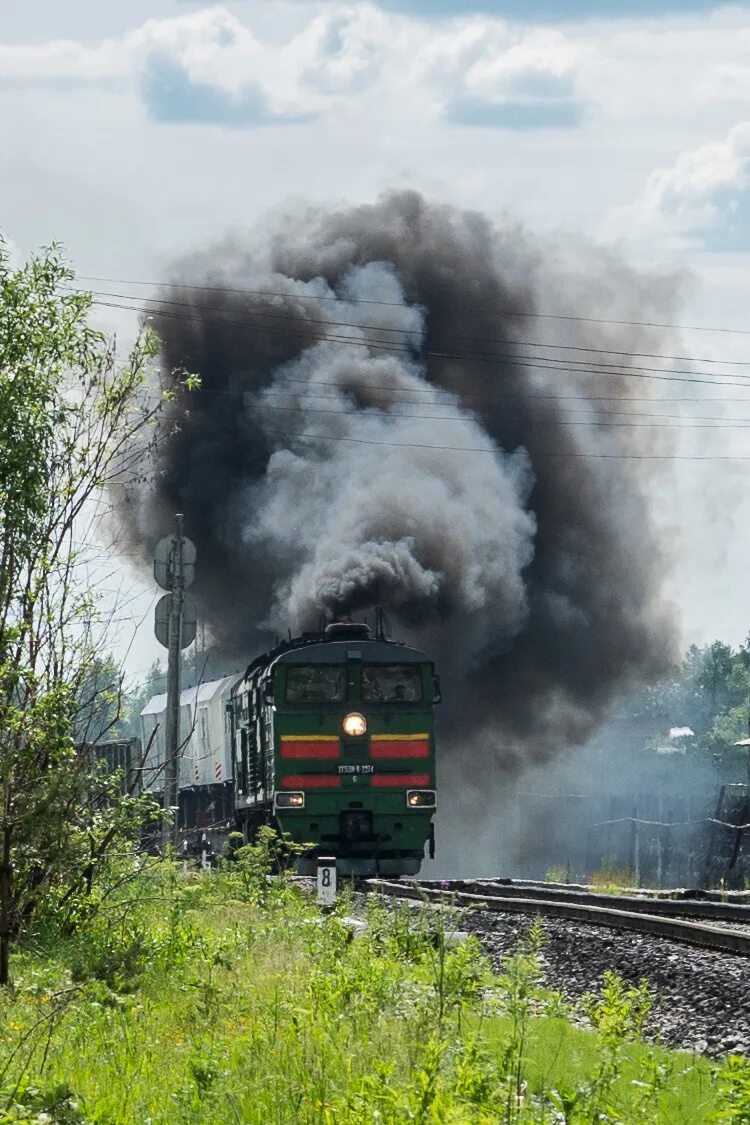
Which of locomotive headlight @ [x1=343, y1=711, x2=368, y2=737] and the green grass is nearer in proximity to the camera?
the green grass

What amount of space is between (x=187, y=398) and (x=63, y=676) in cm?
2301

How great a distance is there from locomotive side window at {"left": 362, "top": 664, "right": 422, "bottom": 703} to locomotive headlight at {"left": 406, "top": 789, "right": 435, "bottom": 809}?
1140 millimetres

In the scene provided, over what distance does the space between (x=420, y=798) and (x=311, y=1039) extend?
42.3 ft

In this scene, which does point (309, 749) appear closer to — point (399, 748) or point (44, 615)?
point (399, 748)

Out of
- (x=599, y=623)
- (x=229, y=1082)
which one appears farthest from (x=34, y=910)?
(x=599, y=623)

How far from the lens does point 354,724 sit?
763 inches

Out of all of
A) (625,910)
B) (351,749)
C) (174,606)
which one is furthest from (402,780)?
(625,910)

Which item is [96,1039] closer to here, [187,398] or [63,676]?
[63,676]

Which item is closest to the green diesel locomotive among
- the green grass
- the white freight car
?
the white freight car

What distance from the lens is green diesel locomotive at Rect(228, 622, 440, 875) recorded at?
19.2 m

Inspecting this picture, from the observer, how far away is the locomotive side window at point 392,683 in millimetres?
19531

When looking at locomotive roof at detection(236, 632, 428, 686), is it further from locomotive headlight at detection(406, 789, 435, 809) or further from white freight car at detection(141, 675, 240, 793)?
white freight car at detection(141, 675, 240, 793)

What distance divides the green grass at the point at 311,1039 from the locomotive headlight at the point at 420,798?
8074 mm

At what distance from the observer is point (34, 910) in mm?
10586
